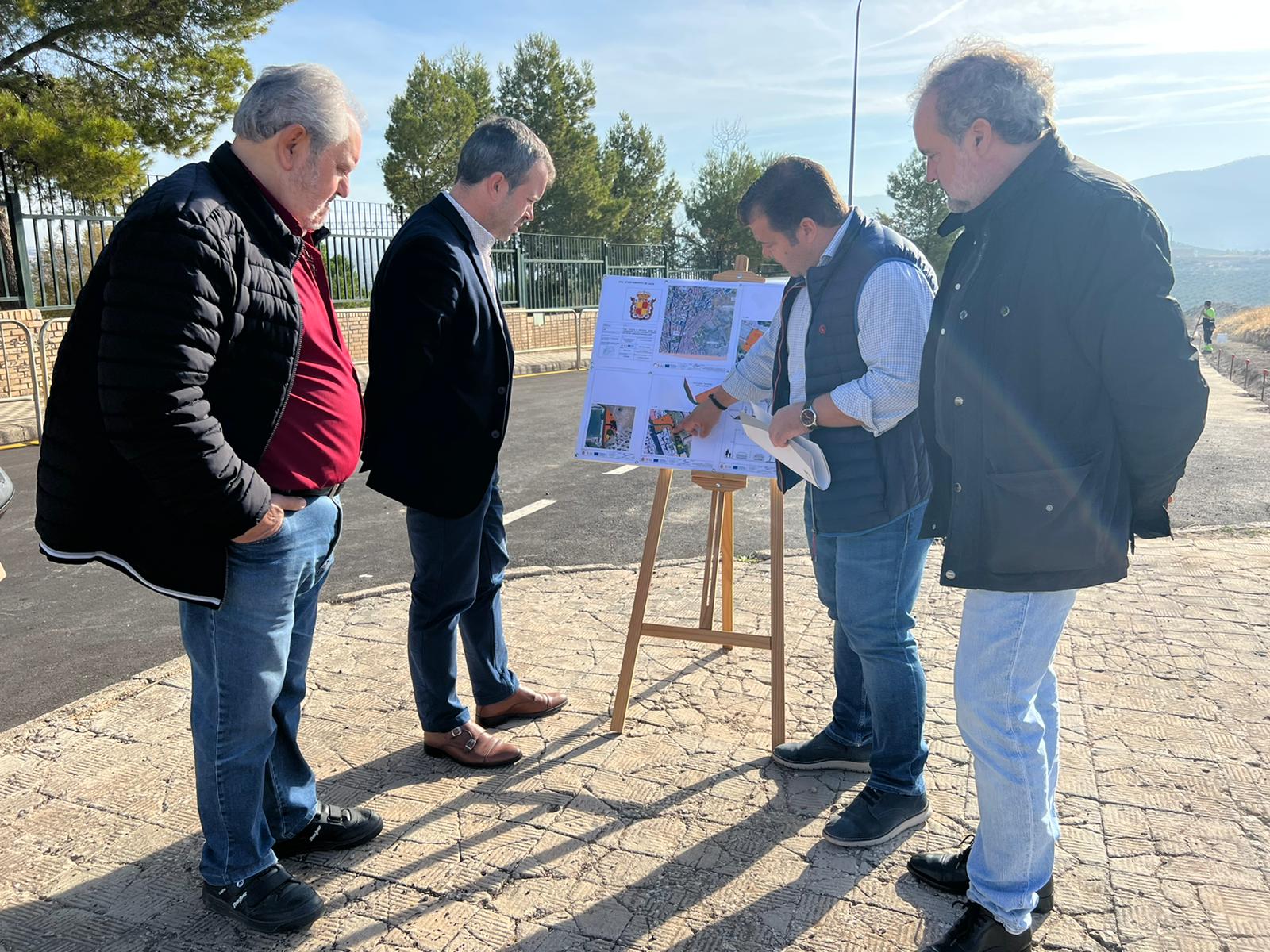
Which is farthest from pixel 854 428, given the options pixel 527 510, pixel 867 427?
pixel 527 510

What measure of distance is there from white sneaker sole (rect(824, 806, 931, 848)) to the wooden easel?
58 cm

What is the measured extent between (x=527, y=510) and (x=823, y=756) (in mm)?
4305

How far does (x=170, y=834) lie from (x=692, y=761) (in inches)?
66.2

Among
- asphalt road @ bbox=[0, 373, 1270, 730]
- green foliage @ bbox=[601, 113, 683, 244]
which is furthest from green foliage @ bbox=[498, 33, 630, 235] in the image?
asphalt road @ bbox=[0, 373, 1270, 730]

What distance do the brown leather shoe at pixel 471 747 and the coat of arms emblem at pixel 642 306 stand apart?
1675 millimetres

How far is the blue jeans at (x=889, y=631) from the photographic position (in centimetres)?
280

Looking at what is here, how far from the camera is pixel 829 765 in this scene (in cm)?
323

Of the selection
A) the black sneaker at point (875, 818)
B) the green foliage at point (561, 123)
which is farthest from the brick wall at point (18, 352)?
the green foliage at point (561, 123)

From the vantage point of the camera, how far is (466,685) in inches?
153

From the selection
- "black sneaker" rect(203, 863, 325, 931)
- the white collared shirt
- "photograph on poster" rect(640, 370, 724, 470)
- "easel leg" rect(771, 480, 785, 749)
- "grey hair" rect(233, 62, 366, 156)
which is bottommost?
"black sneaker" rect(203, 863, 325, 931)

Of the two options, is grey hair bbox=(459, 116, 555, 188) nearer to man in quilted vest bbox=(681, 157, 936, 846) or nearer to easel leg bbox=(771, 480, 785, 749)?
man in quilted vest bbox=(681, 157, 936, 846)

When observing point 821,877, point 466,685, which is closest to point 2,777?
point 466,685

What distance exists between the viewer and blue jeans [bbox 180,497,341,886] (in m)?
2.21

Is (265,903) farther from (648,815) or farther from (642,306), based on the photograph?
(642,306)
